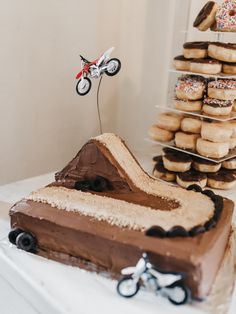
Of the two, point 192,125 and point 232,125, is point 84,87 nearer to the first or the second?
point 192,125

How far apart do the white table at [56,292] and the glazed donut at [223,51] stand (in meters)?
0.73

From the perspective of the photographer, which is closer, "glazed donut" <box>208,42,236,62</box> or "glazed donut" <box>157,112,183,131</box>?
"glazed donut" <box>208,42,236,62</box>

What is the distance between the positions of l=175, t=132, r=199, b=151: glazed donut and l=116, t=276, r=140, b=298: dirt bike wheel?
0.64 meters

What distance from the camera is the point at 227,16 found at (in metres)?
1.17

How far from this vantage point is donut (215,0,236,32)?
45.8 inches

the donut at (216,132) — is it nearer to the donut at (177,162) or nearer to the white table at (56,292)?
the donut at (177,162)

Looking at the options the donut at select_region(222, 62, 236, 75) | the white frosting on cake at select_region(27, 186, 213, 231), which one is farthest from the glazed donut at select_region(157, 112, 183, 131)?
the white frosting on cake at select_region(27, 186, 213, 231)

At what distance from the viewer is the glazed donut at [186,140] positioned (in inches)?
49.6

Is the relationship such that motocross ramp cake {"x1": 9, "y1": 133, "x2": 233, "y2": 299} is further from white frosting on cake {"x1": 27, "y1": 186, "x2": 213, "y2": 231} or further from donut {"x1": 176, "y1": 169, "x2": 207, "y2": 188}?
donut {"x1": 176, "y1": 169, "x2": 207, "y2": 188}

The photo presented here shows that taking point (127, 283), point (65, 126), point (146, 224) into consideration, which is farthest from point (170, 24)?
point (127, 283)

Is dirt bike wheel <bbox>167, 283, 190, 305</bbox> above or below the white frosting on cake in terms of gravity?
below

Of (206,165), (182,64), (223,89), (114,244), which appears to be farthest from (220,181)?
(114,244)

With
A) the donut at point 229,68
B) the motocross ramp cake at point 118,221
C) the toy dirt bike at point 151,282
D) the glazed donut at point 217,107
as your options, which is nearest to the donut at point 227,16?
the donut at point 229,68

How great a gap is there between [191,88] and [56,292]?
78 centimetres
